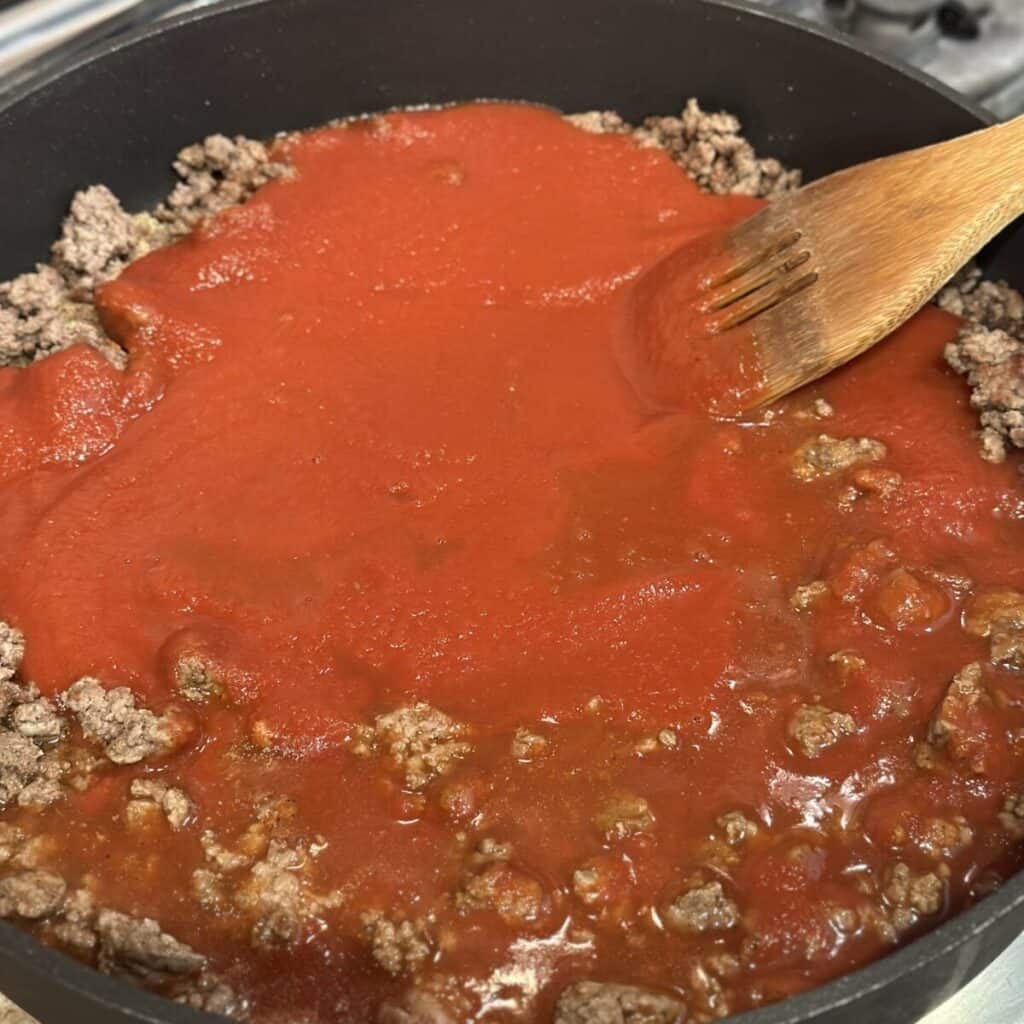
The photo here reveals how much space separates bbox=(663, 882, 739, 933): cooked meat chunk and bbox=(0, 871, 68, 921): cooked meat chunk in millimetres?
1074

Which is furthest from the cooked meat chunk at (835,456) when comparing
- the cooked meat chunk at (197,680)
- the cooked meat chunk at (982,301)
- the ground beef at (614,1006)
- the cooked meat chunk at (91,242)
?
the cooked meat chunk at (91,242)

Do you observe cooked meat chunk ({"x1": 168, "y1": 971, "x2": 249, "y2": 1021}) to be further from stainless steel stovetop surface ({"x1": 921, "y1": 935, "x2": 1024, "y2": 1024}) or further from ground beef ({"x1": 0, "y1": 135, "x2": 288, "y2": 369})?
ground beef ({"x1": 0, "y1": 135, "x2": 288, "y2": 369})

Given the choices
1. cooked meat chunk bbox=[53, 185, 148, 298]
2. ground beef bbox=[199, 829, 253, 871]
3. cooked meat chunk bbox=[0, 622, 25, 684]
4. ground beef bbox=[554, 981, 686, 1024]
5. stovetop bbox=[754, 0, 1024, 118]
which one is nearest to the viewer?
ground beef bbox=[554, 981, 686, 1024]

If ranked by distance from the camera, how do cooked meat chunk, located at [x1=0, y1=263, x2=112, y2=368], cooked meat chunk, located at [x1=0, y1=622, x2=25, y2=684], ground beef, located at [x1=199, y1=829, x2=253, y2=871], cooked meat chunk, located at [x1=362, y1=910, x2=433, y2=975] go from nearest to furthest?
cooked meat chunk, located at [x1=362, y1=910, x2=433, y2=975] < ground beef, located at [x1=199, y1=829, x2=253, y2=871] < cooked meat chunk, located at [x1=0, y1=622, x2=25, y2=684] < cooked meat chunk, located at [x1=0, y1=263, x2=112, y2=368]

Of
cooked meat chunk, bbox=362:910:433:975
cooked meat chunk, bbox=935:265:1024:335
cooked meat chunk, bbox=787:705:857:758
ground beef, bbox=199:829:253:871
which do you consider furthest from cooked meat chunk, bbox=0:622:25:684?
cooked meat chunk, bbox=935:265:1024:335

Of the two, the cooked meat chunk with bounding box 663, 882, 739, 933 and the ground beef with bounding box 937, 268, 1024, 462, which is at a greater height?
the ground beef with bounding box 937, 268, 1024, 462

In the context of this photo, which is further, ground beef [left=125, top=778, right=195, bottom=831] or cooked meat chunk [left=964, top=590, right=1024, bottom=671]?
cooked meat chunk [left=964, top=590, right=1024, bottom=671]

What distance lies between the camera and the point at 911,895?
209cm

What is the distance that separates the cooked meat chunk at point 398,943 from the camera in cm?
202

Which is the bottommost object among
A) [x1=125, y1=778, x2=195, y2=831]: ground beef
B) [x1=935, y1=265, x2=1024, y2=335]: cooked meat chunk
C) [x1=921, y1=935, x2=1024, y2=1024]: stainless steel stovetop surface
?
[x1=921, y1=935, x2=1024, y2=1024]: stainless steel stovetop surface

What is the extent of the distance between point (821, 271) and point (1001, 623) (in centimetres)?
92

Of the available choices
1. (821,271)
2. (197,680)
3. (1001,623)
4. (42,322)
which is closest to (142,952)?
(197,680)

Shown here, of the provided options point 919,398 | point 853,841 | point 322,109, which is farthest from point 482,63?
point 853,841

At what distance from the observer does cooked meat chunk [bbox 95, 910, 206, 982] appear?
1.99m
